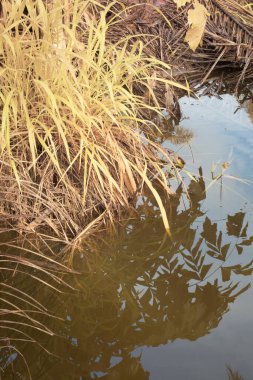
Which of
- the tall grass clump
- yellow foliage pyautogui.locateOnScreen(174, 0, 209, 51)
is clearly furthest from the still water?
yellow foliage pyautogui.locateOnScreen(174, 0, 209, 51)

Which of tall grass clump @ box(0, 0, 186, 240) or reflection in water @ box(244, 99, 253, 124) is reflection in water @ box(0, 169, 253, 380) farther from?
reflection in water @ box(244, 99, 253, 124)

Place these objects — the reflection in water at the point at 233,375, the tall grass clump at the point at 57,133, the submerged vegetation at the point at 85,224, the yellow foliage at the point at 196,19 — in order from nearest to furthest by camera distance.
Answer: the reflection in water at the point at 233,375, the submerged vegetation at the point at 85,224, the tall grass clump at the point at 57,133, the yellow foliage at the point at 196,19

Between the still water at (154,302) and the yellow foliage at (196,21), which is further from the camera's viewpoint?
the yellow foliage at (196,21)

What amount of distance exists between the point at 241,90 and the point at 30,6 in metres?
2.00

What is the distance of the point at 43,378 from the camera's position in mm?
1221

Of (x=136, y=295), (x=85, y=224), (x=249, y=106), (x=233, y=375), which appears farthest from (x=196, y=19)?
(x=233, y=375)

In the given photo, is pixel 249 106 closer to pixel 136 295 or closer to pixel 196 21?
pixel 196 21

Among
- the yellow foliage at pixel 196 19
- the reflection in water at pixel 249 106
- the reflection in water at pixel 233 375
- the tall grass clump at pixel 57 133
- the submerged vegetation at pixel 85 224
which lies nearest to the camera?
the reflection in water at pixel 233 375

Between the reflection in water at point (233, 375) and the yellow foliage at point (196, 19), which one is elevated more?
the yellow foliage at point (196, 19)

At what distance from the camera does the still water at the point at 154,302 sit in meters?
1.28

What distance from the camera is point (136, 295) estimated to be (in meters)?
1.56

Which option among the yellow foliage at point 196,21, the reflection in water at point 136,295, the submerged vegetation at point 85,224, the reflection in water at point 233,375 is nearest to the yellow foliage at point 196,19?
the yellow foliage at point 196,21

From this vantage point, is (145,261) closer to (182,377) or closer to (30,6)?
(182,377)

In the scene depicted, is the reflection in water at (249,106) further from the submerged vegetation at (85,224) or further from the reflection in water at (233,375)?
the reflection in water at (233,375)
